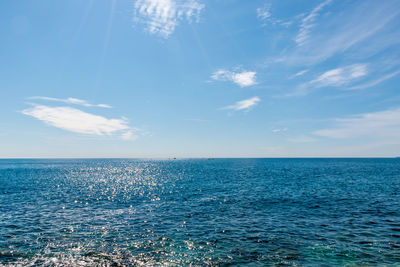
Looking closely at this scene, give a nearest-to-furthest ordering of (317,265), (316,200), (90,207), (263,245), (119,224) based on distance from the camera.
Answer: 1. (317,265)
2. (263,245)
3. (119,224)
4. (90,207)
5. (316,200)

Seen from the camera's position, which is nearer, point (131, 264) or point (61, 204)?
point (131, 264)

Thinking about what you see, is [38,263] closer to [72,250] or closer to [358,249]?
[72,250]

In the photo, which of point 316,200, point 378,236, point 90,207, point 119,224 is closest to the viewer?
point 378,236

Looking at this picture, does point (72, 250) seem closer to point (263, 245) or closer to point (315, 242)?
point (263, 245)

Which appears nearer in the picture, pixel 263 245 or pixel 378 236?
pixel 263 245

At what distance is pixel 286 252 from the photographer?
67.6 feet

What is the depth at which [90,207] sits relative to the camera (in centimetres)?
4128

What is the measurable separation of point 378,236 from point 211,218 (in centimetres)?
1952

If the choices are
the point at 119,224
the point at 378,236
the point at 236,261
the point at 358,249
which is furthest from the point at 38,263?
the point at 378,236

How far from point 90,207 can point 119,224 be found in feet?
47.7

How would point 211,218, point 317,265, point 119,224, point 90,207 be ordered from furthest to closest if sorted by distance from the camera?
point 90,207 → point 211,218 → point 119,224 → point 317,265

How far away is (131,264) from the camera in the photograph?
18531mm

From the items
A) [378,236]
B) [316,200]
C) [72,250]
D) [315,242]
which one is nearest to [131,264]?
[72,250]

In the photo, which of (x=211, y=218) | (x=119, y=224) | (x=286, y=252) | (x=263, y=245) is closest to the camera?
(x=286, y=252)
